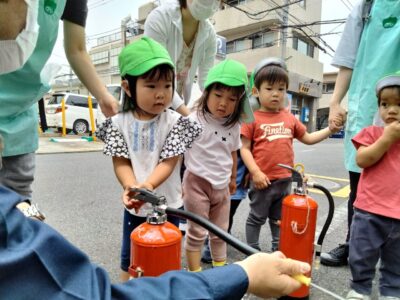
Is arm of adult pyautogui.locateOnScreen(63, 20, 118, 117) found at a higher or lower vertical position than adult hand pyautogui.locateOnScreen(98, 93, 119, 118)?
higher

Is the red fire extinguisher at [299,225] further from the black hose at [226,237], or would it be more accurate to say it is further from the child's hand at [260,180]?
the black hose at [226,237]

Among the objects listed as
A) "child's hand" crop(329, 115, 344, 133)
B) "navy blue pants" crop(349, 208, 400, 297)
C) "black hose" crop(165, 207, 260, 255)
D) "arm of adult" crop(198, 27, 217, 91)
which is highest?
"arm of adult" crop(198, 27, 217, 91)

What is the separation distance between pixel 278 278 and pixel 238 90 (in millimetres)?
1076

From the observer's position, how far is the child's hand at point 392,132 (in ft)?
4.36

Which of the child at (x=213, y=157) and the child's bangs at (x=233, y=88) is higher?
the child's bangs at (x=233, y=88)

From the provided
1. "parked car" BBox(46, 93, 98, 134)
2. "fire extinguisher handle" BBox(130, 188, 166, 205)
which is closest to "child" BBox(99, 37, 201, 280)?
"fire extinguisher handle" BBox(130, 188, 166, 205)

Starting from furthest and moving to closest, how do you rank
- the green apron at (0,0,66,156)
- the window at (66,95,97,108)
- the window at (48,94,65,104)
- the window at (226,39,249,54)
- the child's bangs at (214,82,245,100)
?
the window at (226,39,249,54)
the window at (48,94,65,104)
the window at (66,95,97,108)
the child's bangs at (214,82,245,100)
the green apron at (0,0,66,156)

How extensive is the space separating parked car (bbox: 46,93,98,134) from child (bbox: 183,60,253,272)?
9686 millimetres

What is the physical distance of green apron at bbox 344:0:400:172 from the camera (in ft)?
5.24

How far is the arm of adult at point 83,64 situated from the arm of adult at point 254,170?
2.84ft

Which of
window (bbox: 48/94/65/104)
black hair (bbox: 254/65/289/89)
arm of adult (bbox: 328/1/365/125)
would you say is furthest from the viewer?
window (bbox: 48/94/65/104)

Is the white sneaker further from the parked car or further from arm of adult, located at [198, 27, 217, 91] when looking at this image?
the parked car

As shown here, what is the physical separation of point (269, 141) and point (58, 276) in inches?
63.7


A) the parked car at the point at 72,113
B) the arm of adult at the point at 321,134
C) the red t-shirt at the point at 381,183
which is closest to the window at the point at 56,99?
the parked car at the point at 72,113
